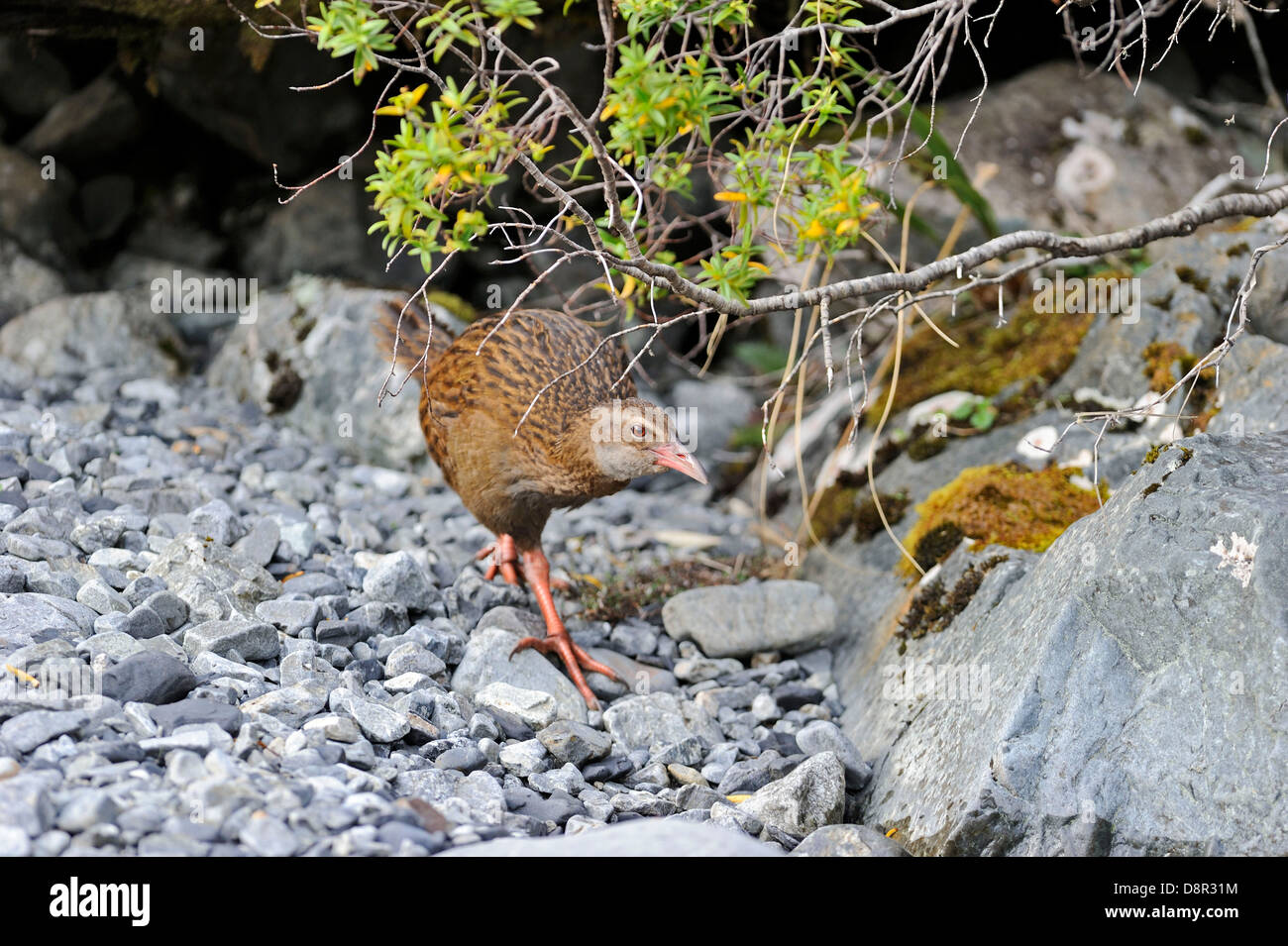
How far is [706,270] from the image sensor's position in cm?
367

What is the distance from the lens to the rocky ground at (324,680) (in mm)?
2984

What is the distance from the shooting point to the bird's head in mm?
4668

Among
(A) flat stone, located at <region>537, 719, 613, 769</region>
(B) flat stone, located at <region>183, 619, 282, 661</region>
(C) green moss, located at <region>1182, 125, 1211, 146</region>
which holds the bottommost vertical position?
(A) flat stone, located at <region>537, 719, 613, 769</region>

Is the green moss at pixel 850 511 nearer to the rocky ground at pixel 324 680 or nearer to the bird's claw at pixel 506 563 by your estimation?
the rocky ground at pixel 324 680

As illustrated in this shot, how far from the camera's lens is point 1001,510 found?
4.99m

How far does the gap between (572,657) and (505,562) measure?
671 mm

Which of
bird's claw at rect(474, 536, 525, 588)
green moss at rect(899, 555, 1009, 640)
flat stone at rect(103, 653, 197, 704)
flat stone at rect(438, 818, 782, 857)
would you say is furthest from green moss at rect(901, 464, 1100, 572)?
flat stone at rect(103, 653, 197, 704)

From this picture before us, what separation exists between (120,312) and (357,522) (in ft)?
8.96

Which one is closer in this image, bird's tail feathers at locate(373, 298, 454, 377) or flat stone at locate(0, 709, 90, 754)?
flat stone at locate(0, 709, 90, 754)

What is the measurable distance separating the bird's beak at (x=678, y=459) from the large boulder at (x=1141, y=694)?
1349 millimetres

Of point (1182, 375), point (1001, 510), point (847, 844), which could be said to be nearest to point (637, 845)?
point (847, 844)
